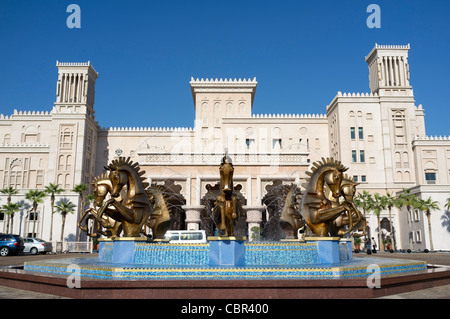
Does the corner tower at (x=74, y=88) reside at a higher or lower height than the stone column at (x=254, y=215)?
higher

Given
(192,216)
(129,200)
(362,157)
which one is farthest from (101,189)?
(362,157)

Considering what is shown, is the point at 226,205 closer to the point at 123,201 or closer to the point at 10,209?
the point at 123,201

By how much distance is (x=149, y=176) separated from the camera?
2867 cm

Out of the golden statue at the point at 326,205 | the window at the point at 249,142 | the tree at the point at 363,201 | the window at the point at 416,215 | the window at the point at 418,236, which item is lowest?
the window at the point at 418,236

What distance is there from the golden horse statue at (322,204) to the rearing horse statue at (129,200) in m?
4.56

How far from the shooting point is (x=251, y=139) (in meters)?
49.1

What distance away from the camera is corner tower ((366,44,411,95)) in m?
47.7

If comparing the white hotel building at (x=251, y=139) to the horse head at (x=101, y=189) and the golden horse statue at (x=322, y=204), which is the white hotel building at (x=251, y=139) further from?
the golden horse statue at (x=322, y=204)

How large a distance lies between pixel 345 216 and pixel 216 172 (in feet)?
58.0

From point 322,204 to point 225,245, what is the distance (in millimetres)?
3203

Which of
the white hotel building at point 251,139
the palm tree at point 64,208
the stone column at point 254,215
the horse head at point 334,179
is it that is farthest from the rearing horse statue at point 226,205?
the palm tree at point 64,208

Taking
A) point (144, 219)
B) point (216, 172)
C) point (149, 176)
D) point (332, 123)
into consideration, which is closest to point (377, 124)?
point (332, 123)

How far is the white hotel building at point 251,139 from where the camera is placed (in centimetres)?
4275
